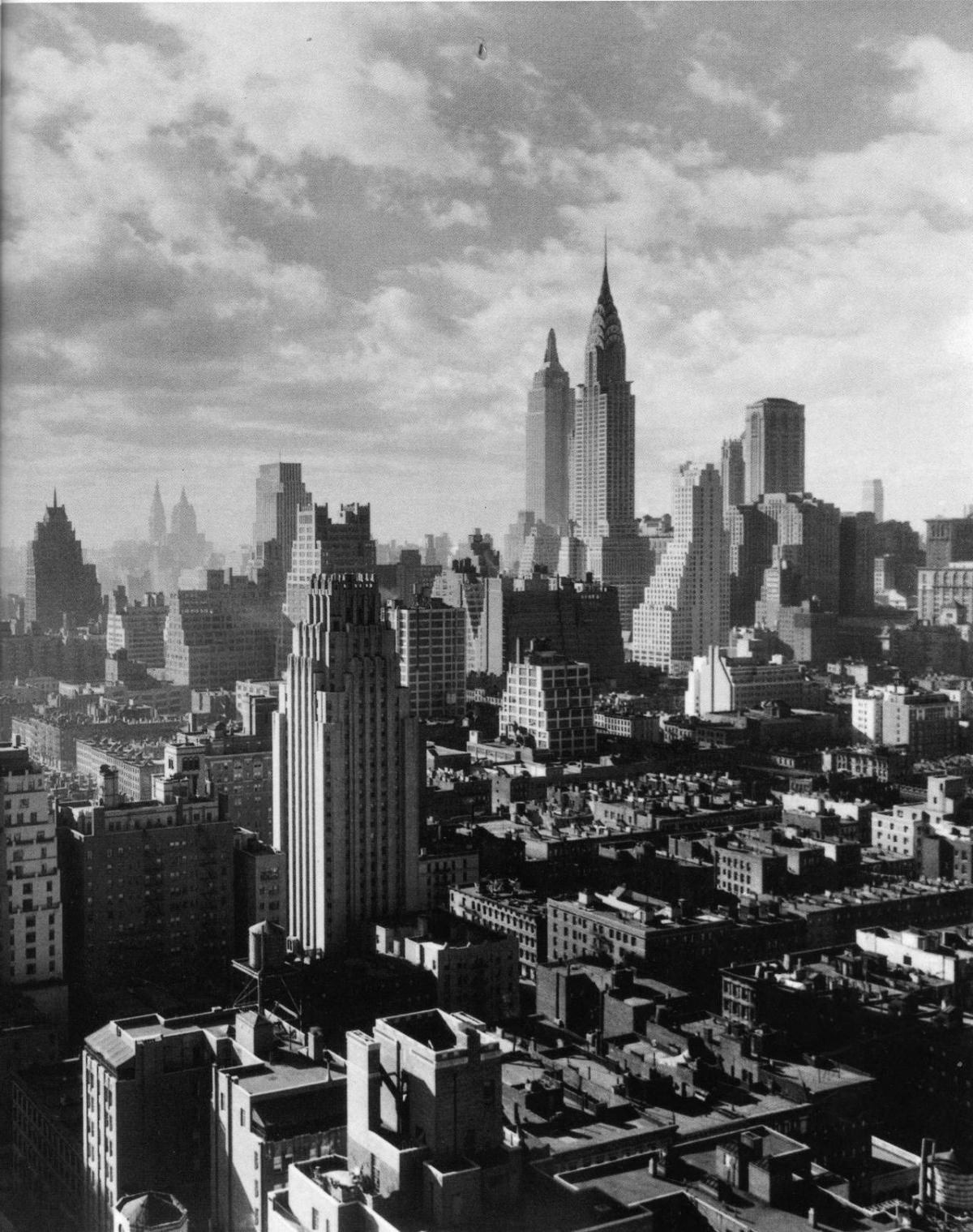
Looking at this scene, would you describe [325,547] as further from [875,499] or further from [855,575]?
[855,575]

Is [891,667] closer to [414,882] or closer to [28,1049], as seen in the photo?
[414,882]

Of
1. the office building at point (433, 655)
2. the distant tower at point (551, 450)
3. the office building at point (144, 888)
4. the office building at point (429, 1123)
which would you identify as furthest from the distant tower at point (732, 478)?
the office building at point (429, 1123)

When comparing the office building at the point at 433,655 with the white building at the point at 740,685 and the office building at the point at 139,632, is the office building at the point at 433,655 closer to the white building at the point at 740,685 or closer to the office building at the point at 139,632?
the office building at the point at 139,632

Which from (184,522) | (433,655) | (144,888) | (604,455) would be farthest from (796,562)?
(144,888)

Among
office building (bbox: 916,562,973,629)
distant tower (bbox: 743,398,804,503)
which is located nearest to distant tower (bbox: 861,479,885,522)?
distant tower (bbox: 743,398,804,503)

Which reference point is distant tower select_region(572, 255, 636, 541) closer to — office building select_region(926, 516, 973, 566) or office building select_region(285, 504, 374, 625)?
office building select_region(285, 504, 374, 625)
